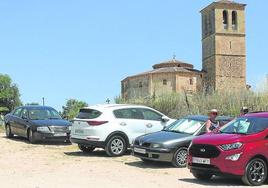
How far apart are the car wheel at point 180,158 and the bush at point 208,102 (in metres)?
11.9

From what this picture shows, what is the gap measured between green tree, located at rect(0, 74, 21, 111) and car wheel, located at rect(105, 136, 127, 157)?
4150 inches

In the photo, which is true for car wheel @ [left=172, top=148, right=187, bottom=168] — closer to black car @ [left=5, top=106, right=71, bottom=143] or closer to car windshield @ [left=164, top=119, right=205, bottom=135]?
car windshield @ [left=164, top=119, right=205, bottom=135]

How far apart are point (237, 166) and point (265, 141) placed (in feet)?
3.01

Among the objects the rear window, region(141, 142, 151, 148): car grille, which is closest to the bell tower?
the rear window

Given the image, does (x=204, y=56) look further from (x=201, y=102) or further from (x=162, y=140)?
(x=162, y=140)

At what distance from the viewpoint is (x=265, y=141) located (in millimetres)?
11938

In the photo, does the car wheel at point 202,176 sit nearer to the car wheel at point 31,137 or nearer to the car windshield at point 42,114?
the car wheel at point 31,137

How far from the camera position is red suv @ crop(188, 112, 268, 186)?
1161cm

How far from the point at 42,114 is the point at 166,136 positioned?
9.45 m

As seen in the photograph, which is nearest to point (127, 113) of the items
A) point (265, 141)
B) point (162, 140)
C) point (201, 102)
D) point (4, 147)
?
point (162, 140)

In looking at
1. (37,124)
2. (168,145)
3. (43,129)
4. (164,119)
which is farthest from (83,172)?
(37,124)

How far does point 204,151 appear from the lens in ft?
39.8

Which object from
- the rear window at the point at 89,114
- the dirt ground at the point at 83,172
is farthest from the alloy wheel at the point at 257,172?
the rear window at the point at 89,114

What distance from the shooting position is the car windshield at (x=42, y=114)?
23109 mm
